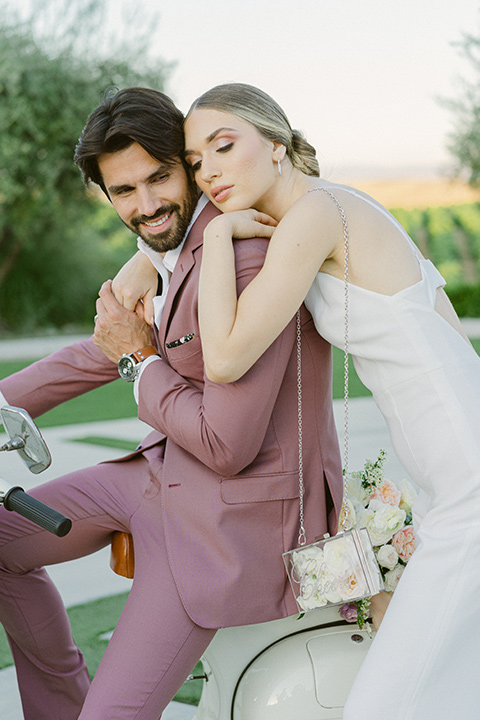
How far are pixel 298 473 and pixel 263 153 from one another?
2.28ft

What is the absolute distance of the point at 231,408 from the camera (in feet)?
5.20

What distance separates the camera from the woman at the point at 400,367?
1532mm

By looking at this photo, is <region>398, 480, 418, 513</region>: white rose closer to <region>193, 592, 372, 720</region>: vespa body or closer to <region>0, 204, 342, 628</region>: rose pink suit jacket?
<region>0, 204, 342, 628</region>: rose pink suit jacket

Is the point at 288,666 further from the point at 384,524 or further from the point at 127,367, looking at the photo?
the point at 127,367

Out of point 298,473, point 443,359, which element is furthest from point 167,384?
point 443,359

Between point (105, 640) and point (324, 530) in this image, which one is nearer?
point (324, 530)

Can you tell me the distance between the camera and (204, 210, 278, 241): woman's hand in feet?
5.48

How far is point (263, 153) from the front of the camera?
186 cm

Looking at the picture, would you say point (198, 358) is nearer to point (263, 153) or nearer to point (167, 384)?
point (167, 384)

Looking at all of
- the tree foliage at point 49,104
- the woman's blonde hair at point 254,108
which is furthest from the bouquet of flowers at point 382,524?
the tree foliage at point 49,104

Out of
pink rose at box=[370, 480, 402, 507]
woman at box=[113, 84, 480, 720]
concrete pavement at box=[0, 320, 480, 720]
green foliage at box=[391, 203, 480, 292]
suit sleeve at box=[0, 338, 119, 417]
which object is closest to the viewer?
woman at box=[113, 84, 480, 720]

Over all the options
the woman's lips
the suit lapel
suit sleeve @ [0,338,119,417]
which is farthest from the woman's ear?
suit sleeve @ [0,338,119,417]

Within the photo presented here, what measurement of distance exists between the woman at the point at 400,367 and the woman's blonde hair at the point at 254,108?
0.26 metres

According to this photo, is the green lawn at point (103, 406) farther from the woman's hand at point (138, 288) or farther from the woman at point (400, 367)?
the woman at point (400, 367)
